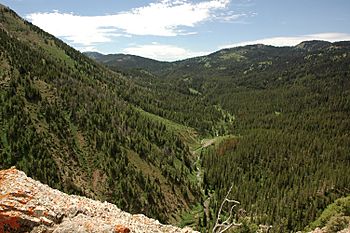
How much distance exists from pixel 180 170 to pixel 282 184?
2061 inches

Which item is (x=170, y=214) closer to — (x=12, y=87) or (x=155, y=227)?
(x=12, y=87)

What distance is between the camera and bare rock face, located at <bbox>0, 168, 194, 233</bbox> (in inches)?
691

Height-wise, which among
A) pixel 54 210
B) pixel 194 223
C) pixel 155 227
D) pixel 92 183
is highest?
pixel 54 210

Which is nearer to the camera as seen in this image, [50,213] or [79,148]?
[50,213]

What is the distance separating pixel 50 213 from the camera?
18828 millimetres

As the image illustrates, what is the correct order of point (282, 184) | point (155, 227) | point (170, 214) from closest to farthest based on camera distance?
point (155, 227), point (170, 214), point (282, 184)

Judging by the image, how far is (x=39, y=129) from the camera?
13025cm

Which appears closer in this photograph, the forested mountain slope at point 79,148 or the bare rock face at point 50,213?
the bare rock face at point 50,213

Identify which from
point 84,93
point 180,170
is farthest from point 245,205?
point 84,93

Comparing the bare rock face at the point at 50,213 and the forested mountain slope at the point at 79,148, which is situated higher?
the bare rock face at the point at 50,213

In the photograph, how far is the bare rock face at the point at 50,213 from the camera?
17547mm

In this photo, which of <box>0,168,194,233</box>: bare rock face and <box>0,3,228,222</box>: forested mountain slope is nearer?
<box>0,168,194,233</box>: bare rock face

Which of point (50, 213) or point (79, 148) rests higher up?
point (50, 213)

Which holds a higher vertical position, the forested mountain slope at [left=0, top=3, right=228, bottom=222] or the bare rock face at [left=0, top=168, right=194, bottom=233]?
the bare rock face at [left=0, top=168, right=194, bottom=233]
